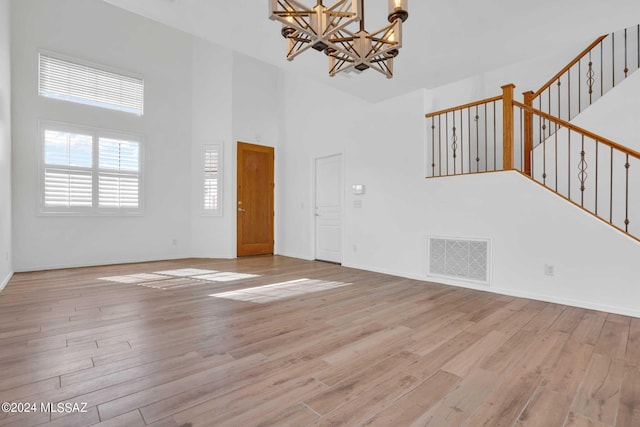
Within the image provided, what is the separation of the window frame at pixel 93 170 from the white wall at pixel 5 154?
20.6 inches

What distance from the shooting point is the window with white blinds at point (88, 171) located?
530cm

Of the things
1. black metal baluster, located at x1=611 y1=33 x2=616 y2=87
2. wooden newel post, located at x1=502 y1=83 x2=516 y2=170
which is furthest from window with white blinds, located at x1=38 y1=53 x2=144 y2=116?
black metal baluster, located at x1=611 y1=33 x2=616 y2=87

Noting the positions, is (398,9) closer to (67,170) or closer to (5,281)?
(5,281)

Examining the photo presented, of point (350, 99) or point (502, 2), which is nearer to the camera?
point (502, 2)

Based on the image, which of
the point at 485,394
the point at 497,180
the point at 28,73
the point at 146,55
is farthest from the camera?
the point at 146,55

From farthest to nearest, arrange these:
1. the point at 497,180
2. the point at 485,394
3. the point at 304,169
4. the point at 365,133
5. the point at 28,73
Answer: the point at 304,169, the point at 365,133, the point at 28,73, the point at 497,180, the point at 485,394

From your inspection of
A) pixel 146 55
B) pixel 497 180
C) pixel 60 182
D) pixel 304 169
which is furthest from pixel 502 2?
pixel 60 182

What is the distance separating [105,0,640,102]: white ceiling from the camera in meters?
2.93

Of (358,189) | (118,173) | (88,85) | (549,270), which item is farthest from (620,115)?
(88,85)

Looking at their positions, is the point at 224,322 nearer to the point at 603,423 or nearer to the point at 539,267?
the point at 603,423

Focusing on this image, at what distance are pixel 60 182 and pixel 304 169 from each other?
4356 millimetres

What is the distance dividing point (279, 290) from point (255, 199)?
3.58 meters

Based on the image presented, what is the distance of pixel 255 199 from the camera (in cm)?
718

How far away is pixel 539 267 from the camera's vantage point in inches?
141
